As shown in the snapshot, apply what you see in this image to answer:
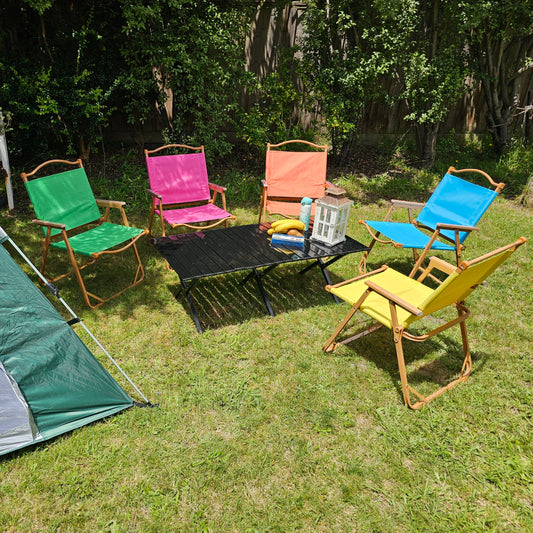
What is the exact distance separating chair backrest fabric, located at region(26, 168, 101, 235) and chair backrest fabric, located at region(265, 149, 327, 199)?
197 centimetres

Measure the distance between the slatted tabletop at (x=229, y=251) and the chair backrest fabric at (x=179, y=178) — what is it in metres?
0.93

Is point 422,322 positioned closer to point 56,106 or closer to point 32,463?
point 32,463

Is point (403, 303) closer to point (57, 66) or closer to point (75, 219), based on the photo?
point (75, 219)

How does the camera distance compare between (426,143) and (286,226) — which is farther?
(426,143)

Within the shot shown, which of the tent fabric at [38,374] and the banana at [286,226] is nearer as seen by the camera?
the tent fabric at [38,374]

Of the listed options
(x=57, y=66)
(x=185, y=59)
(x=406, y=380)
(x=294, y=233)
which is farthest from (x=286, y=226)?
(x=57, y=66)

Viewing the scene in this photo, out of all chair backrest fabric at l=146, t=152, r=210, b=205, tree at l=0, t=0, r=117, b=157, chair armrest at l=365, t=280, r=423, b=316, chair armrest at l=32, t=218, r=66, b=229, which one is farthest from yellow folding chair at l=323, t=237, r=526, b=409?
tree at l=0, t=0, r=117, b=157

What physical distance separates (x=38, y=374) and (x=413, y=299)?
246 cm

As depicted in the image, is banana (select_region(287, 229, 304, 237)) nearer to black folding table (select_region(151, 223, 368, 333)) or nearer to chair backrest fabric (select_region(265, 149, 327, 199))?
black folding table (select_region(151, 223, 368, 333))

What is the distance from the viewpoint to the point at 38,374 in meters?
2.36

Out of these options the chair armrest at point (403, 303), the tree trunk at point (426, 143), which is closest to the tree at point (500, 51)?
the tree trunk at point (426, 143)

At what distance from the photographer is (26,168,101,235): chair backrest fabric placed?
12.1 ft

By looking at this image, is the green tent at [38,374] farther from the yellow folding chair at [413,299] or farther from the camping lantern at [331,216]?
the camping lantern at [331,216]

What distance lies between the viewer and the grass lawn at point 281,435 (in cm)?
220
